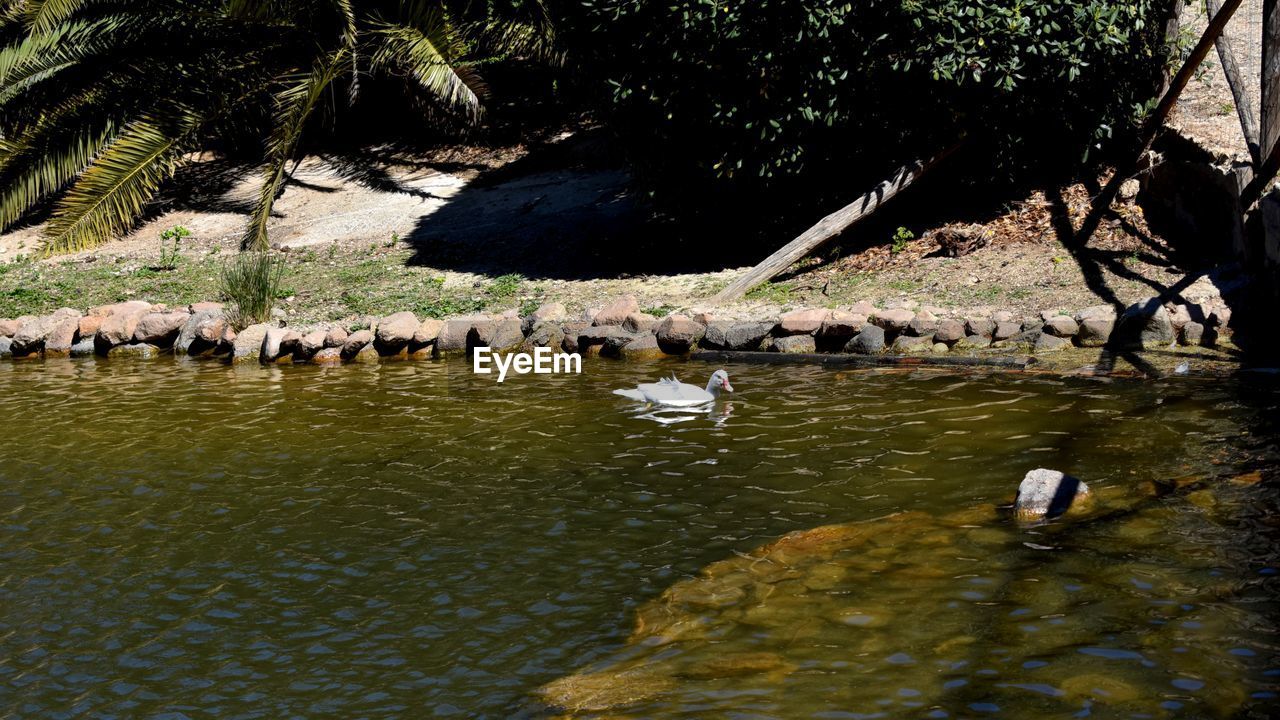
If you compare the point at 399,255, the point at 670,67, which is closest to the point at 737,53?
the point at 670,67

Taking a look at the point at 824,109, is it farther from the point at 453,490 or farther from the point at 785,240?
the point at 453,490

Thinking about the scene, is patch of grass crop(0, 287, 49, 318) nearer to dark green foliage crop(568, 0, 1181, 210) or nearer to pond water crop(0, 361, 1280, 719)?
pond water crop(0, 361, 1280, 719)

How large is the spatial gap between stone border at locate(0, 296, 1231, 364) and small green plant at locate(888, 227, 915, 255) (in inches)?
81.5

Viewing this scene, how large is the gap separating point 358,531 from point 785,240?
9.02m

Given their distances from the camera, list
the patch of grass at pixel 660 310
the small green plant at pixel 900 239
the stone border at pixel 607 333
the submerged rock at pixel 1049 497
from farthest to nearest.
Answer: the small green plant at pixel 900 239 < the patch of grass at pixel 660 310 < the stone border at pixel 607 333 < the submerged rock at pixel 1049 497

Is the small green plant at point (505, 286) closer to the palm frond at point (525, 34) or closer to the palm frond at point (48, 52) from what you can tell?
the palm frond at point (525, 34)

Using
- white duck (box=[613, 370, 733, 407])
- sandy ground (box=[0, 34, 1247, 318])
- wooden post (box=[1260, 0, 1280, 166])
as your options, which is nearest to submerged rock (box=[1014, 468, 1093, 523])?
white duck (box=[613, 370, 733, 407])

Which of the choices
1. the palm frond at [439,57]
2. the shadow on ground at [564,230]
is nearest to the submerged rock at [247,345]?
the shadow on ground at [564,230]

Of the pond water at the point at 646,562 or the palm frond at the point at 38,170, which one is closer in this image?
the pond water at the point at 646,562

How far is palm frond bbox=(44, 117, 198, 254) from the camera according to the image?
51.5ft

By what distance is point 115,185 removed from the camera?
16141 millimetres

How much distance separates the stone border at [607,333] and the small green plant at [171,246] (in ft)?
8.00

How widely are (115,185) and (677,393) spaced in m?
10.8

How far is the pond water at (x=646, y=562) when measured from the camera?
4371 mm
